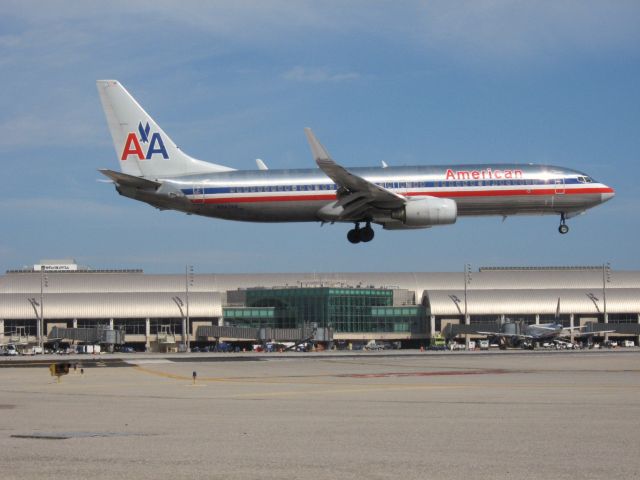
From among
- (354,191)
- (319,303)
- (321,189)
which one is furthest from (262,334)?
(354,191)

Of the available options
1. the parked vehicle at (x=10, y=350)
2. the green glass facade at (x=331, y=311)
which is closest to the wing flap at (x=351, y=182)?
the parked vehicle at (x=10, y=350)

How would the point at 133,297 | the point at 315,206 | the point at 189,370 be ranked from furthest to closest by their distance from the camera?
1. the point at 133,297
2. the point at 315,206
3. the point at 189,370

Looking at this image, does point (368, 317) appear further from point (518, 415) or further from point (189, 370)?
point (518, 415)

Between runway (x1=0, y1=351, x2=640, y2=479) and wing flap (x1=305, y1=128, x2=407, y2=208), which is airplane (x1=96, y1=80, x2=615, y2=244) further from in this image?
runway (x1=0, y1=351, x2=640, y2=479)

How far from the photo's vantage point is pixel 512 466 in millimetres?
18234

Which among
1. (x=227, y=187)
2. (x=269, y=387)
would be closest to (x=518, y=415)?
(x=269, y=387)

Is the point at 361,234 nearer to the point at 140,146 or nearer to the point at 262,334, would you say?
the point at 140,146

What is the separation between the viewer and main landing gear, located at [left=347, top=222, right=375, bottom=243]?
69.1 m

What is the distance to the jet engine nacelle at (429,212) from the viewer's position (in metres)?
64.5

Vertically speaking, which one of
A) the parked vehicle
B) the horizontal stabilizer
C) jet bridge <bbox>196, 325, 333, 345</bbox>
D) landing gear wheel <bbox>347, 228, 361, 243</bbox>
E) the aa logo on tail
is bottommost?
the parked vehicle

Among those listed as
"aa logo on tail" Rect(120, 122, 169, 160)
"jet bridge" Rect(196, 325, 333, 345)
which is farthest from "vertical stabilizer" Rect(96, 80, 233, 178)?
"jet bridge" Rect(196, 325, 333, 345)

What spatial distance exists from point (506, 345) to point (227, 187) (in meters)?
81.7

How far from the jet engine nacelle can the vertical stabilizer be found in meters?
13.4

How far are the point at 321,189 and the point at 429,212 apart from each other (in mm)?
7504
